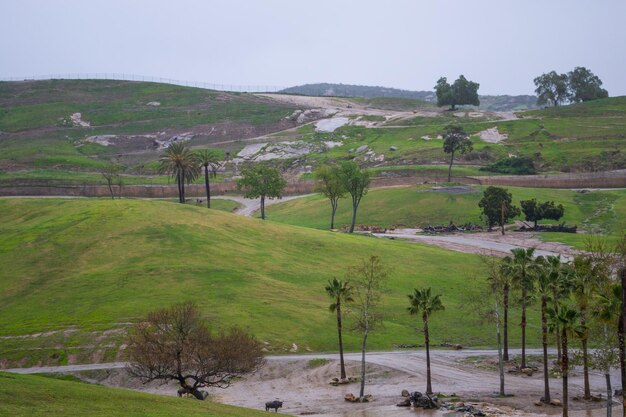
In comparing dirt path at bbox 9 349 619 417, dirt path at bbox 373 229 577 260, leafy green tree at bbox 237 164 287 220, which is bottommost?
dirt path at bbox 9 349 619 417

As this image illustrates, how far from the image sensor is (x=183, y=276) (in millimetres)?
93188

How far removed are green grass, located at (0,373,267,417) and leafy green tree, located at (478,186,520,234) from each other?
10077cm

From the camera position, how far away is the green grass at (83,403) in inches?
1525

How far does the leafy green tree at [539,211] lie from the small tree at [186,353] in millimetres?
90297

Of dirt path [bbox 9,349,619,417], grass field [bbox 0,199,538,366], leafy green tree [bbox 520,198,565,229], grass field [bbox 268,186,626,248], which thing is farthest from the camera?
grass field [bbox 268,186,626,248]

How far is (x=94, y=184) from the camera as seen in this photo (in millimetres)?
185875

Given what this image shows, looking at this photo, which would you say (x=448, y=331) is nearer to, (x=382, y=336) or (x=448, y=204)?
(x=382, y=336)

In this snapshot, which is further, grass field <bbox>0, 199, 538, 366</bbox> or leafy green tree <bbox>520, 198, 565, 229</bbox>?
leafy green tree <bbox>520, 198, 565, 229</bbox>

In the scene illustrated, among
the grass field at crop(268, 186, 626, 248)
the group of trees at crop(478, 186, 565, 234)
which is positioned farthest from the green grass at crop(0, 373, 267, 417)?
the grass field at crop(268, 186, 626, 248)

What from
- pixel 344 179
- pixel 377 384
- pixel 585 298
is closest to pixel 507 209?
pixel 344 179

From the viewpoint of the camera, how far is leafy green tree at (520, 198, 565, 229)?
468 feet

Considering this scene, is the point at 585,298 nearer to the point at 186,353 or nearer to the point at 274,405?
the point at 274,405

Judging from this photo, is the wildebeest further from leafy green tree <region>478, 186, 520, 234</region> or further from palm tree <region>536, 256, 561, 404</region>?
leafy green tree <region>478, 186, 520, 234</region>

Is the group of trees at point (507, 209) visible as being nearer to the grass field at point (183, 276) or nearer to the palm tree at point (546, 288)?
the grass field at point (183, 276)
